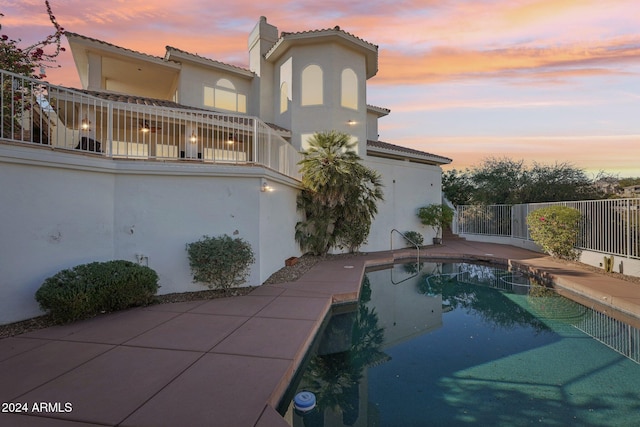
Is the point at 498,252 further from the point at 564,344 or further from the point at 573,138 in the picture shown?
the point at 564,344

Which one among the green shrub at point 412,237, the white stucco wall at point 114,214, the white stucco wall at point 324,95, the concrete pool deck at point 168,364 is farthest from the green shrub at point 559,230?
the white stucco wall at point 114,214

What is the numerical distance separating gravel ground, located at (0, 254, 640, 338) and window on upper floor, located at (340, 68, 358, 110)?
6815 mm

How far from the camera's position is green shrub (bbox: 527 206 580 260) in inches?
457

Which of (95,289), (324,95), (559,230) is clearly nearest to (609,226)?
(559,230)

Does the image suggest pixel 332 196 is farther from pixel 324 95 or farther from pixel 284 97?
pixel 284 97

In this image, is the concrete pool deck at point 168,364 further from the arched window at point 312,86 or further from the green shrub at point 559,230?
the arched window at point 312,86

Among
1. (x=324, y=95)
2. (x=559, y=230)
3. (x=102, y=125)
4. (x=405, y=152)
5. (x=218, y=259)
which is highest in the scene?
(x=324, y=95)

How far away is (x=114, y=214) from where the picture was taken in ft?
21.0

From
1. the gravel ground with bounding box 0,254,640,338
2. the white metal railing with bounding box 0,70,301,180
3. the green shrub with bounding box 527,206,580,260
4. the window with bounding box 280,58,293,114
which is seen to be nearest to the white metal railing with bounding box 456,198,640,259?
the green shrub with bounding box 527,206,580,260

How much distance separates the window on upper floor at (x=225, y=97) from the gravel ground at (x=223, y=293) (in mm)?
8291

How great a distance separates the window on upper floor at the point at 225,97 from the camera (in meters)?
14.6

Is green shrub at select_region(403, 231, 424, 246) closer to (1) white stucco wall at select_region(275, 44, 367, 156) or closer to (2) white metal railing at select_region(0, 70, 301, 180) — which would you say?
(1) white stucco wall at select_region(275, 44, 367, 156)

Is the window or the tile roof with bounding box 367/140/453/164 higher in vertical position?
the window

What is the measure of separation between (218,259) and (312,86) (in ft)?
32.1
